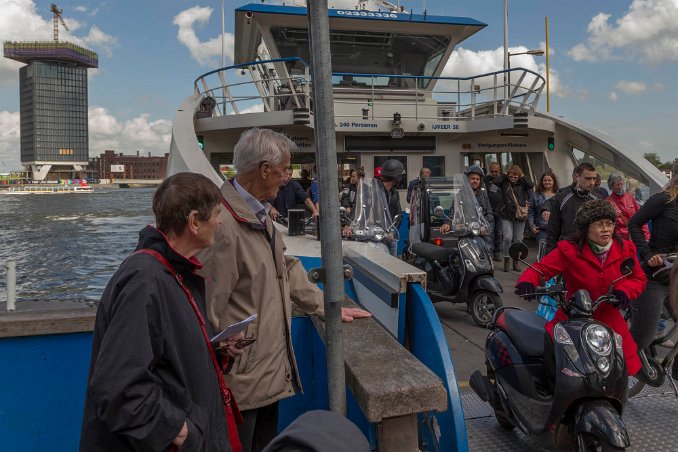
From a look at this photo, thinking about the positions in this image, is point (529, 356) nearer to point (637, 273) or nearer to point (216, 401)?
point (637, 273)

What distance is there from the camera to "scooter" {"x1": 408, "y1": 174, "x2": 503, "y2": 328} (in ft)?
19.1

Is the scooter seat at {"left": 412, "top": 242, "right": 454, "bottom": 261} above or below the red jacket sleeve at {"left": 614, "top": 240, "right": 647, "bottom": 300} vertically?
below

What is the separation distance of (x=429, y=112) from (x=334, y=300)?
1144 centimetres

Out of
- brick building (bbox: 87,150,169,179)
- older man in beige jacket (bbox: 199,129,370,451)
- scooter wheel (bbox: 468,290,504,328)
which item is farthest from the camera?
brick building (bbox: 87,150,169,179)

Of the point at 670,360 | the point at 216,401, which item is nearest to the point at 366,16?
the point at 670,360

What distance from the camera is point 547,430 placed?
110 inches

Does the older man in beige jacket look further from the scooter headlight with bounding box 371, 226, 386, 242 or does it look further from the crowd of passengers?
the scooter headlight with bounding box 371, 226, 386, 242

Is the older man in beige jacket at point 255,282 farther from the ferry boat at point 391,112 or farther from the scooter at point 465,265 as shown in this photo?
the ferry boat at point 391,112

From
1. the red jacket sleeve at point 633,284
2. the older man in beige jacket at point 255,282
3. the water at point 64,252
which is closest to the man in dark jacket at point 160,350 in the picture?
the older man in beige jacket at point 255,282

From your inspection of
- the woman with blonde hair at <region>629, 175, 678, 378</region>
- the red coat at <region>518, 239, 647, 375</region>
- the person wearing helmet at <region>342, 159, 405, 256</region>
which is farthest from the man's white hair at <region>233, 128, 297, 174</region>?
the person wearing helmet at <region>342, 159, 405, 256</region>

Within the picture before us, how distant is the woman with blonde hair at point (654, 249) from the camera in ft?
13.1

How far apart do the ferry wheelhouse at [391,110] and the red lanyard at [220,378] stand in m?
8.90

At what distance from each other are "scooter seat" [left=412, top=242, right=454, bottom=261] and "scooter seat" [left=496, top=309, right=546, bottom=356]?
2795mm

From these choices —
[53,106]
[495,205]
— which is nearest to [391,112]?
[495,205]
